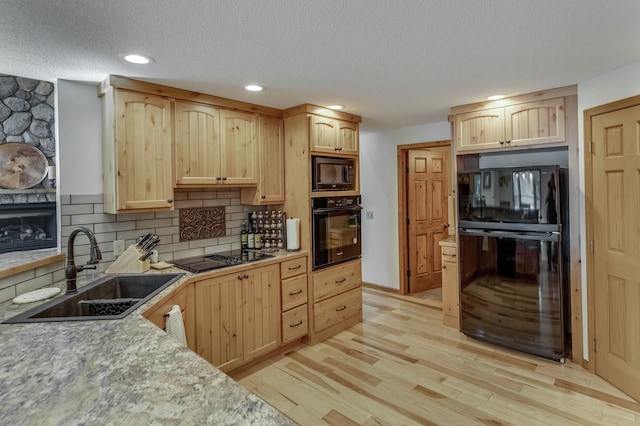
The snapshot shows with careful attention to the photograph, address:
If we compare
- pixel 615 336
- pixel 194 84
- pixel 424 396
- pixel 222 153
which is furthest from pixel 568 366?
pixel 194 84

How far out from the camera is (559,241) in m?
2.77

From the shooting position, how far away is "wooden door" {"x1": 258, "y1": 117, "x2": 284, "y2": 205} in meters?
3.31

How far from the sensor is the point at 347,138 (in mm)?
3703

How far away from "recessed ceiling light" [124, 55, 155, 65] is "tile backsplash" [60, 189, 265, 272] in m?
1.07

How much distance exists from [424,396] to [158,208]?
7.78 ft

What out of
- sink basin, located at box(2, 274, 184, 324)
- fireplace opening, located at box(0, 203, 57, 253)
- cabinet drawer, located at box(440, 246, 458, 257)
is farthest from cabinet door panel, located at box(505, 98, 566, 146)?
fireplace opening, located at box(0, 203, 57, 253)

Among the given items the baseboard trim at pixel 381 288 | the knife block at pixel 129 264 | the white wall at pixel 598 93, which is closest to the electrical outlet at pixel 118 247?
the knife block at pixel 129 264

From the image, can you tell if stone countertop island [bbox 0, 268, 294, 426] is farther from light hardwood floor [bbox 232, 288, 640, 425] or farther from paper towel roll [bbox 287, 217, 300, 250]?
paper towel roll [bbox 287, 217, 300, 250]

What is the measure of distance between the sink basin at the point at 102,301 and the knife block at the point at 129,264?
72 millimetres

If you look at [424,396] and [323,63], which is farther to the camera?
[424,396]

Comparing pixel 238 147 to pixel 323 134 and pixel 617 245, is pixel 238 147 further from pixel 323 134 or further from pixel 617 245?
pixel 617 245

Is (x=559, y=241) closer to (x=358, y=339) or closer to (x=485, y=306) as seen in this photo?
(x=485, y=306)

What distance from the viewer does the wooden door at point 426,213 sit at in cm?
482

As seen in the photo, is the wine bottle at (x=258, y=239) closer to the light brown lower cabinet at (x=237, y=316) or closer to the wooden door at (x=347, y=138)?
the light brown lower cabinet at (x=237, y=316)
